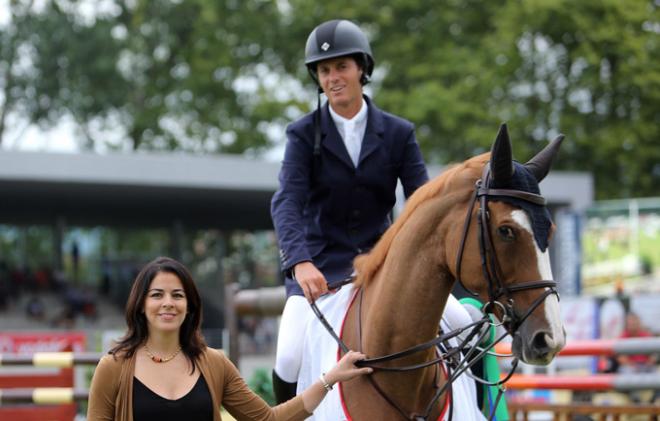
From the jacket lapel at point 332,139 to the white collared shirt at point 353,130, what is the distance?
24 millimetres

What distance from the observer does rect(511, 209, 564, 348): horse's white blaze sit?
128 inches

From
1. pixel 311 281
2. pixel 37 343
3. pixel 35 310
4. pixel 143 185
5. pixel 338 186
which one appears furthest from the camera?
pixel 35 310

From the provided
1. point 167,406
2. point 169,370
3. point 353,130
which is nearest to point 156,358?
point 169,370

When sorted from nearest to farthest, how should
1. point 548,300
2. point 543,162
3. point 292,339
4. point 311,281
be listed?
point 548,300
point 543,162
point 311,281
point 292,339

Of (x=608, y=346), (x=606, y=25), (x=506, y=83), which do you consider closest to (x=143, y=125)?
(x=506, y=83)

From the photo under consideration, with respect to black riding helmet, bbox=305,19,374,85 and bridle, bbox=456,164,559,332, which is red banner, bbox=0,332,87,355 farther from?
bridle, bbox=456,164,559,332

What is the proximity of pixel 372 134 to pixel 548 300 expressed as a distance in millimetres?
1355

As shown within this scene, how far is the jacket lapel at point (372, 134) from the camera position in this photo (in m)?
4.31

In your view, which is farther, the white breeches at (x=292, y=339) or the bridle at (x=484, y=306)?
the white breeches at (x=292, y=339)

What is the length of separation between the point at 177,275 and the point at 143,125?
95.7 ft

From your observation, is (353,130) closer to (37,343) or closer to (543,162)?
(543,162)

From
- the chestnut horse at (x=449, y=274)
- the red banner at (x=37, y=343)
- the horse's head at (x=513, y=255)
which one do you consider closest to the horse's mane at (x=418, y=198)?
the chestnut horse at (x=449, y=274)

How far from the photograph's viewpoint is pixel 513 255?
340 centimetres

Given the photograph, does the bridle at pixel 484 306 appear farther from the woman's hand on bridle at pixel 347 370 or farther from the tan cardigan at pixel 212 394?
the tan cardigan at pixel 212 394
